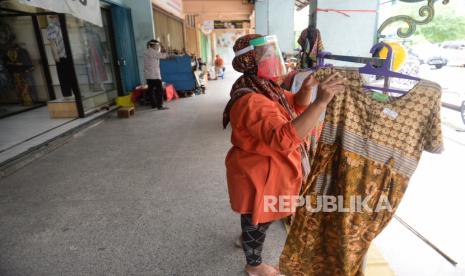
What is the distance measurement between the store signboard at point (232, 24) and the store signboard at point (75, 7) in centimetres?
1207

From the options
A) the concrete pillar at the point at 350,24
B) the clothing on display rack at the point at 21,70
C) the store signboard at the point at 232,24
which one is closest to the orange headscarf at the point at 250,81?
the concrete pillar at the point at 350,24

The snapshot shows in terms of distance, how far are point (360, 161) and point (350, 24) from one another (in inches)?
79.2

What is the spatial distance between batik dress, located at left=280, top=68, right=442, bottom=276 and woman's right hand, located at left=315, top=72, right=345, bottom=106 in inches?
3.9

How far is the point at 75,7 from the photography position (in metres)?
4.02

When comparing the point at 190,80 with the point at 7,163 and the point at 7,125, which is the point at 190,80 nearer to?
the point at 7,125

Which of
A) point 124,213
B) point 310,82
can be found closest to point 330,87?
point 310,82

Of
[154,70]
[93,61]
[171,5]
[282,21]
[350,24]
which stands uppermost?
[171,5]

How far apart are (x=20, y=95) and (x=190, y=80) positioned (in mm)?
4011

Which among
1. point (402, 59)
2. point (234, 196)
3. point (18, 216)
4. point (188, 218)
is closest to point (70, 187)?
point (18, 216)

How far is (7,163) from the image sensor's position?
10.7 ft

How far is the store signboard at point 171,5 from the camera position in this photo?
8205 mm

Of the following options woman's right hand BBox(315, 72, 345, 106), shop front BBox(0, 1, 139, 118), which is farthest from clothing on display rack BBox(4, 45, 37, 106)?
woman's right hand BBox(315, 72, 345, 106)

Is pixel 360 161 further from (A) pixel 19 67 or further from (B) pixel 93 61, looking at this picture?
(A) pixel 19 67

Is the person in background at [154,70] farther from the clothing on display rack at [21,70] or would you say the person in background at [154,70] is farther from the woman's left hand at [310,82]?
the woman's left hand at [310,82]
